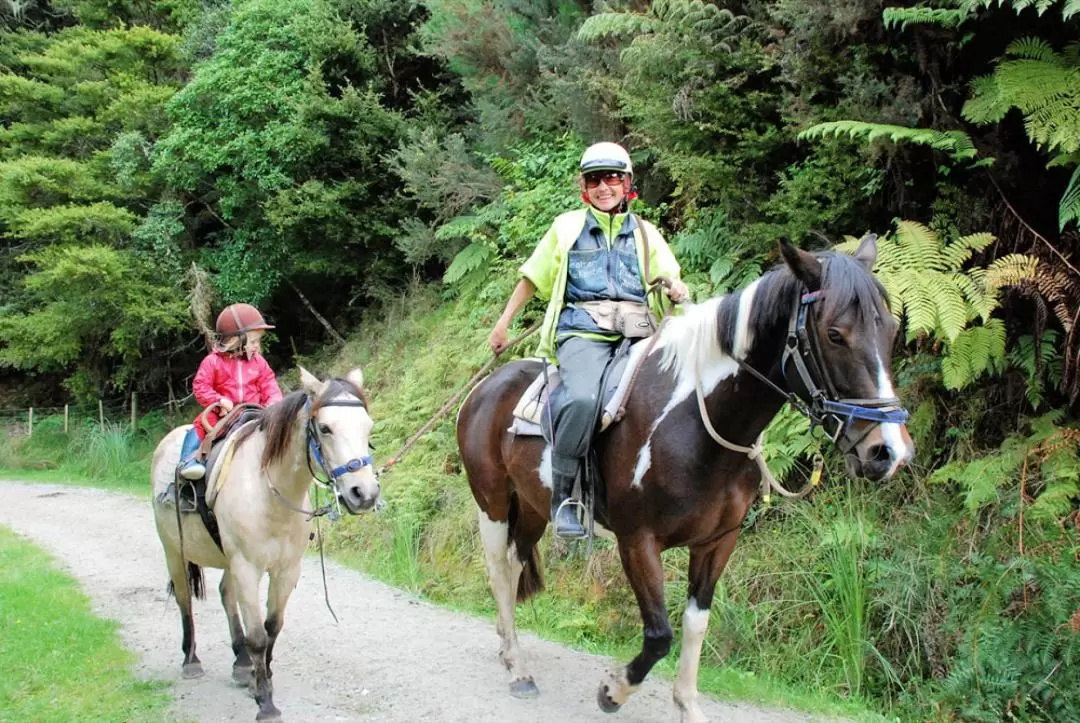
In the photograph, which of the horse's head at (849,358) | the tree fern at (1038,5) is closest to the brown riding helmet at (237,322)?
the horse's head at (849,358)

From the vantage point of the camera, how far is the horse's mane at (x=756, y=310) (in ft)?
10.7

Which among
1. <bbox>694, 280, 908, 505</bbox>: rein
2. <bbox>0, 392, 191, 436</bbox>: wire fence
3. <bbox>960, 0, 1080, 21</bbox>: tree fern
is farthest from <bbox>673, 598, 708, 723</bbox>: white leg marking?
<bbox>0, 392, 191, 436</bbox>: wire fence

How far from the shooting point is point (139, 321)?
61.5 feet

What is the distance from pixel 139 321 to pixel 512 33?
11744mm

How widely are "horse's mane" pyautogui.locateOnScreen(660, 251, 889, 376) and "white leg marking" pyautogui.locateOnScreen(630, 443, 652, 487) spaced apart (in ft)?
1.46

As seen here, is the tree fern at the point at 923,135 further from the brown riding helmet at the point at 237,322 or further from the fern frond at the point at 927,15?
the brown riding helmet at the point at 237,322

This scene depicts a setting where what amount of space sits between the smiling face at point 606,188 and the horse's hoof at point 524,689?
123 inches

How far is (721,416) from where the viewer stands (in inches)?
153

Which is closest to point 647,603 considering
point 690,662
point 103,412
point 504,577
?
point 690,662

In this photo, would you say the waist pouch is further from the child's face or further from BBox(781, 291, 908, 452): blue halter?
the child's face

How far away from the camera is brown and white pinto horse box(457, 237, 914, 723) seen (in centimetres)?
322

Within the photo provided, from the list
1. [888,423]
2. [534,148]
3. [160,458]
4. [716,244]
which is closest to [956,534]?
[888,423]

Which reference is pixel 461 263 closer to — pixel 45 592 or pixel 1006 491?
pixel 45 592

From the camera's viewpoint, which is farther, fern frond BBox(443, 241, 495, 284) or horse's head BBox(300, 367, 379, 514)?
fern frond BBox(443, 241, 495, 284)
